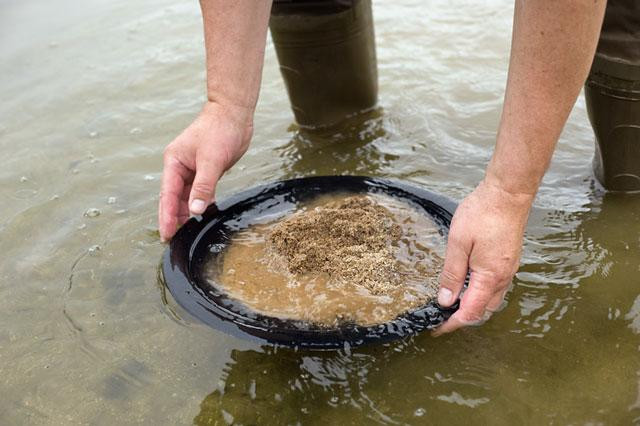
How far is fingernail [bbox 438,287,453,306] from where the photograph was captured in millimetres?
1639

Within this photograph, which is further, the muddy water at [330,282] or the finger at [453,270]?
the muddy water at [330,282]

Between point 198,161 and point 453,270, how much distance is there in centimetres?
83

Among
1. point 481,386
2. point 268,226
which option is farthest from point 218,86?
point 481,386

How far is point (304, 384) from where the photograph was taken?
183 centimetres

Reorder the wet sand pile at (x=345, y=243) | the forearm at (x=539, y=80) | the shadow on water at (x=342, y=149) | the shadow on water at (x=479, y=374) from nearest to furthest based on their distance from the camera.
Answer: the forearm at (x=539, y=80), the shadow on water at (x=479, y=374), the wet sand pile at (x=345, y=243), the shadow on water at (x=342, y=149)

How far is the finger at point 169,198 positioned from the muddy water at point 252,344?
0.28 metres

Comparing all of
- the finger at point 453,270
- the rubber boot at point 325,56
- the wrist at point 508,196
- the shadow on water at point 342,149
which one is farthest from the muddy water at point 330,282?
the rubber boot at point 325,56

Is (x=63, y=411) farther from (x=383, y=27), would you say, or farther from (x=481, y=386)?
(x=383, y=27)

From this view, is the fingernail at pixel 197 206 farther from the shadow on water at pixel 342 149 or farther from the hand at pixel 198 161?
the shadow on water at pixel 342 149

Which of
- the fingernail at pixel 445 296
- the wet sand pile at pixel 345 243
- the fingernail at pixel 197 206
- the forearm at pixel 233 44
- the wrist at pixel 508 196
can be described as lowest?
the wet sand pile at pixel 345 243

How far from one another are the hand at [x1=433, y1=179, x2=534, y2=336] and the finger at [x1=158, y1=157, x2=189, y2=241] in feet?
2.78

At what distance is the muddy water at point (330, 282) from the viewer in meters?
1.75

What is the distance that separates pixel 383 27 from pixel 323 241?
248 cm

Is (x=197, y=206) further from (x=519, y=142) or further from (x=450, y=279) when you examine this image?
(x=519, y=142)
